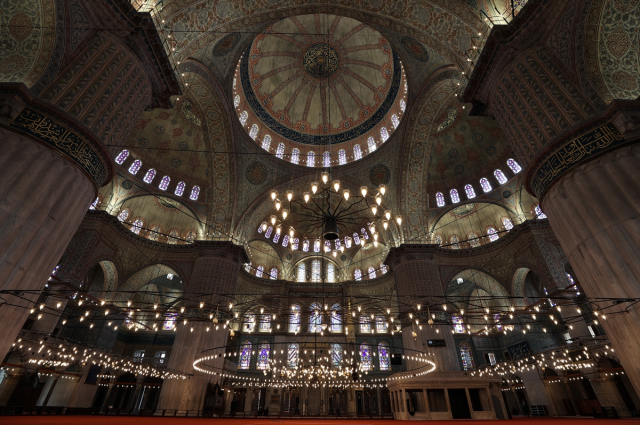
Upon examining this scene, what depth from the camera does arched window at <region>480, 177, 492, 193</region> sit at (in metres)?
18.2

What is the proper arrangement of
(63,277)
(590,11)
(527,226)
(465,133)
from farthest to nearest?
(465,133) < (527,226) < (63,277) < (590,11)

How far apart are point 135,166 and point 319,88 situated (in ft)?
41.4

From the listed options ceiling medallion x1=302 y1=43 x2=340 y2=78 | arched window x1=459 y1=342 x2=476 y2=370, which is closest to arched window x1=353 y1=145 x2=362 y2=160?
ceiling medallion x1=302 y1=43 x2=340 y2=78

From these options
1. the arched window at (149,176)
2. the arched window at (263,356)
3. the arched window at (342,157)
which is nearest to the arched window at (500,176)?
the arched window at (342,157)

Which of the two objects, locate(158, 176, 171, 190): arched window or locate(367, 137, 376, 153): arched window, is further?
locate(367, 137, 376, 153): arched window

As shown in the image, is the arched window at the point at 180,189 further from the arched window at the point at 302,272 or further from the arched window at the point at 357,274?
the arched window at the point at 357,274

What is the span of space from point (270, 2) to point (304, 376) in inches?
708

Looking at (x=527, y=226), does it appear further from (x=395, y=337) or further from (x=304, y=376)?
(x=304, y=376)

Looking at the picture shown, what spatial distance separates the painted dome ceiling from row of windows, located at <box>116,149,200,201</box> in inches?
199

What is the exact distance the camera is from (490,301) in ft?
63.1

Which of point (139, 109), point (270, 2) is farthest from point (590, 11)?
point (139, 109)

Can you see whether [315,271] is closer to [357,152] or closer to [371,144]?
[357,152]

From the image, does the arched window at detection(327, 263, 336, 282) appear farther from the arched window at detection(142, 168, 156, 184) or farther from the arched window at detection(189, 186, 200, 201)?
the arched window at detection(142, 168, 156, 184)

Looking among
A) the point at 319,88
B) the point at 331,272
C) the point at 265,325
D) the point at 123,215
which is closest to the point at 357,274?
the point at 331,272
